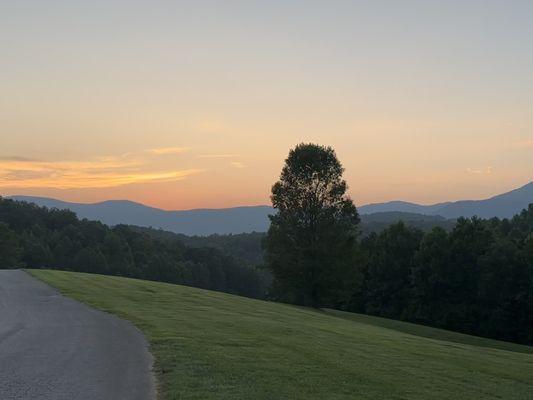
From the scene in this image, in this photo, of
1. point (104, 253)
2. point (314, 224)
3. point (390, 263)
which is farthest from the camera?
point (104, 253)

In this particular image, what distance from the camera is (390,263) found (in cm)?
7531

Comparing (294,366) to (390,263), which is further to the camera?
(390,263)

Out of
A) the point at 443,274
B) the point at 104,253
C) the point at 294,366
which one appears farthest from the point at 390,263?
the point at 104,253

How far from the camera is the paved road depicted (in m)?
9.16

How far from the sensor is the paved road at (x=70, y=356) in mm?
9164

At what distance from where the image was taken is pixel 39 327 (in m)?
16.1

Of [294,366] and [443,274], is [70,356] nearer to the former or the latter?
[294,366]

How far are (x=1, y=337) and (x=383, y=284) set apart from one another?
65022 millimetres

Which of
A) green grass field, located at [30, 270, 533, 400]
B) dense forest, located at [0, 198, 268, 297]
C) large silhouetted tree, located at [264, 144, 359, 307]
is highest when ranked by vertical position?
large silhouetted tree, located at [264, 144, 359, 307]

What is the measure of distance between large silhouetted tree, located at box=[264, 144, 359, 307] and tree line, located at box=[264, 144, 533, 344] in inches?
3.4

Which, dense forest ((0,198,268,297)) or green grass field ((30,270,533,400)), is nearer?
green grass field ((30,270,533,400))

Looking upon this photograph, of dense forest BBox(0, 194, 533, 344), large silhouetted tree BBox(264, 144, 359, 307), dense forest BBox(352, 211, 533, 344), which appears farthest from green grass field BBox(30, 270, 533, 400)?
dense forest BBox(352, 211, 533, 344)

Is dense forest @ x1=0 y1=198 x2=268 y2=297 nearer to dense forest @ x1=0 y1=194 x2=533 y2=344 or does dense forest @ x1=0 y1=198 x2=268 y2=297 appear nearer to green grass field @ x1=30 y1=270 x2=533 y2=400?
dense forest @ x1=0 y1=194 x2=533 y2=344

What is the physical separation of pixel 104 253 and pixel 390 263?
73174 millimetres
